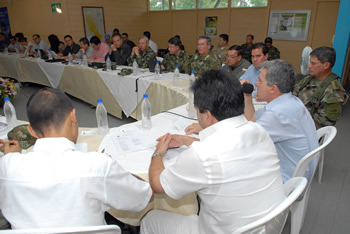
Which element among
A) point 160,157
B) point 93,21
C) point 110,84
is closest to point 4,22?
point 93,21

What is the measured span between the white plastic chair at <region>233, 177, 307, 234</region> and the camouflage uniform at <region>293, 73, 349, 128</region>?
1.50m

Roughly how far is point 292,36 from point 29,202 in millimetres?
7619

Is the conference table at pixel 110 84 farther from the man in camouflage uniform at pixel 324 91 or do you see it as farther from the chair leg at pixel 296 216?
the chair leg at pixel 296 216

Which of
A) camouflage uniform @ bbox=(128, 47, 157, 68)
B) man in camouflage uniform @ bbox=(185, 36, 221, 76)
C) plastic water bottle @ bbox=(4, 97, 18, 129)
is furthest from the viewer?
camouflage uniform @ bbox=(128, 47, 157, 68)

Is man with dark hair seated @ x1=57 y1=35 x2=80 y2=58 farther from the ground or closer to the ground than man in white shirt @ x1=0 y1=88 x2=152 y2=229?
farther from the ground

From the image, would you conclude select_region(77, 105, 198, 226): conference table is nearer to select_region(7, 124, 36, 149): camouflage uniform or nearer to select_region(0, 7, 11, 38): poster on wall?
select_region(7, 124, 36, 149): camouflage uniform

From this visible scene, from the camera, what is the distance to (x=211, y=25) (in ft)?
26.9

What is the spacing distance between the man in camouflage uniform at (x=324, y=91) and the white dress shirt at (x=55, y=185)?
221 cm

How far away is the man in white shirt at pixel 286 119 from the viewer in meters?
1.42

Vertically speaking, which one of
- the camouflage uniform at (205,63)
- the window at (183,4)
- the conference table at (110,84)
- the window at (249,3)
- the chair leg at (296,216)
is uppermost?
the window at (183,4)

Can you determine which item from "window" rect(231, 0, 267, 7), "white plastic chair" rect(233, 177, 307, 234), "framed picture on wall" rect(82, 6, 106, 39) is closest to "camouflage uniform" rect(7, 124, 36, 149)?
"white plastic chair" rect(233, 177, 307, 234)

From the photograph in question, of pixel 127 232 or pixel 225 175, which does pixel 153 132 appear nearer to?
pixel 127 232

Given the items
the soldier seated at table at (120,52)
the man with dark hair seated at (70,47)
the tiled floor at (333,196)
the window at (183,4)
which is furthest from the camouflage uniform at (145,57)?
the window at (183,4)

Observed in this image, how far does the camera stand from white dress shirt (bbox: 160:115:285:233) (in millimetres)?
854
